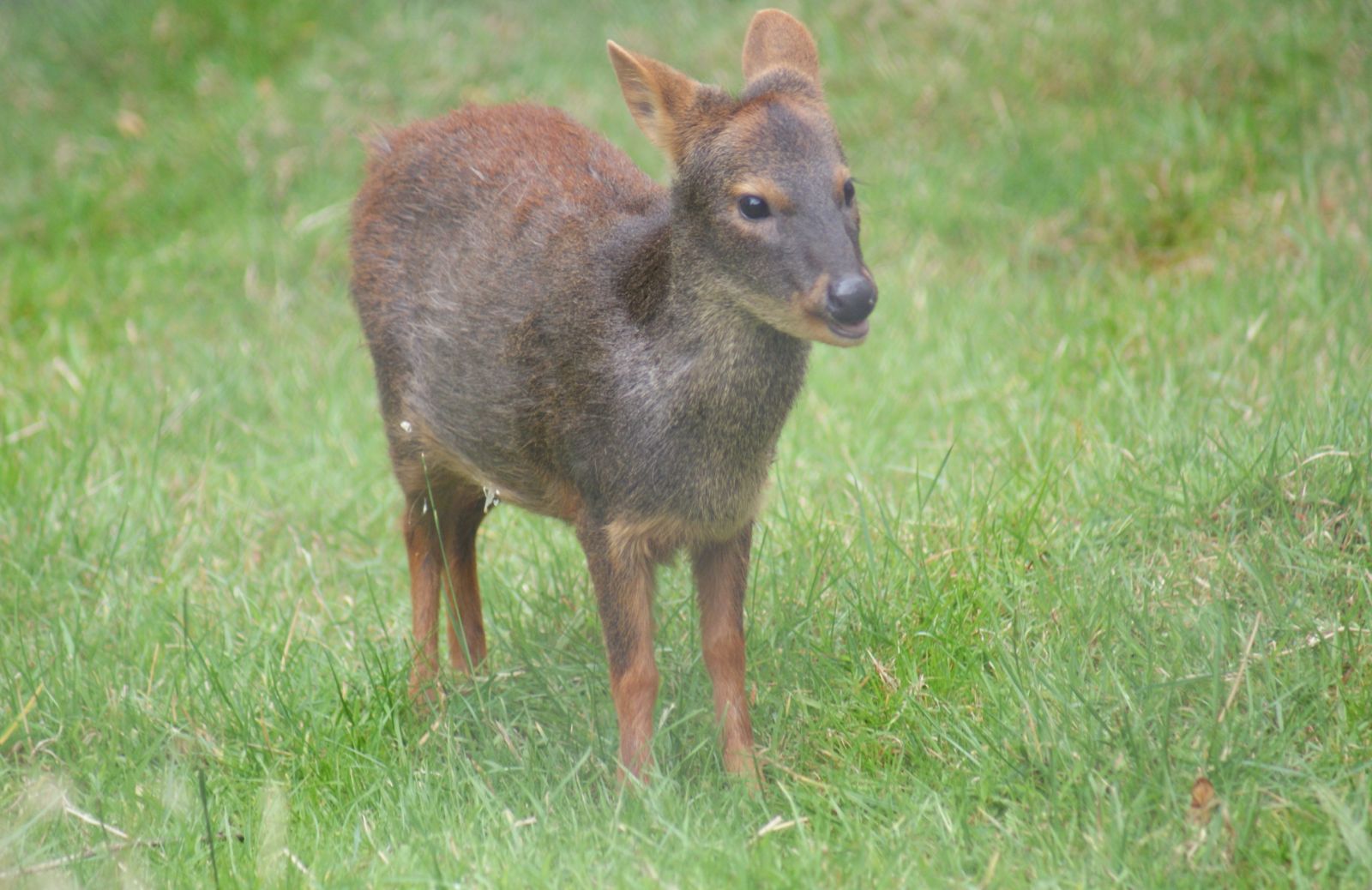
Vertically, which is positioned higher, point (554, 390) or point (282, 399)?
point (554, 390)

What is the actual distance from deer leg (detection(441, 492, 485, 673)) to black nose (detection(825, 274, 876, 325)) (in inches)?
58.5

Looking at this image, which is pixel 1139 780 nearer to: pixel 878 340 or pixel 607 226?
pixel 607 226

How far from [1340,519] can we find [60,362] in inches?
193

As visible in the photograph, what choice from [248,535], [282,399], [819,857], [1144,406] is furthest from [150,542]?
[1144,406]

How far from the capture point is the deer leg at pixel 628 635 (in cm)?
357

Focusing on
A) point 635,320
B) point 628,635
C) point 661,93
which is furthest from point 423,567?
point 661,93

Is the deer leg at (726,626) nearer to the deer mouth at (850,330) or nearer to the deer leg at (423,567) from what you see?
the deer mouth at (850,330)

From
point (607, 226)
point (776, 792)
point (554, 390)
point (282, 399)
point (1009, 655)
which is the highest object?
point (607, 226)

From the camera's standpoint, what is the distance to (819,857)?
116 inches

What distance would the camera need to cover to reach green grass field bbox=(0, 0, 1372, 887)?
10.4 feet

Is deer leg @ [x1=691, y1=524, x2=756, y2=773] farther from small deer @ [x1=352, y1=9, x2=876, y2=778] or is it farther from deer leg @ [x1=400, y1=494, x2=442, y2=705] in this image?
deer leg @ [x1=400, y1=494, x2=442, y2=705]

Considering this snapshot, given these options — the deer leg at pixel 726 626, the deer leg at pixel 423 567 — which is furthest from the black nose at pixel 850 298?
the deer leg at pixel 423 567

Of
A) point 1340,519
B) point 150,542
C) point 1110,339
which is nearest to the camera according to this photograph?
point 1340,519

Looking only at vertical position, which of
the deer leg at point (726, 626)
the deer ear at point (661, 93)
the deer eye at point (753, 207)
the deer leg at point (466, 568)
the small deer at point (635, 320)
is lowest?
the deer leg at point (466, 568)
